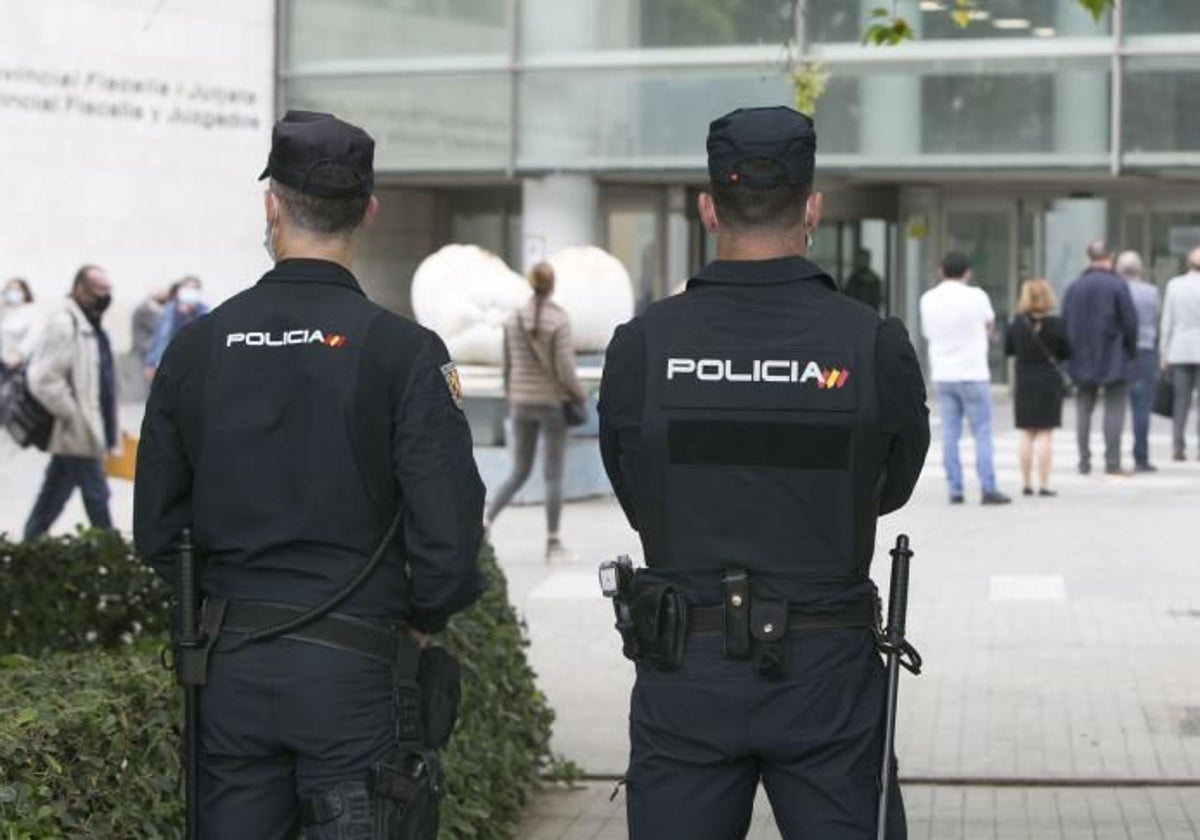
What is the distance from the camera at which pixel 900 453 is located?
4309mm

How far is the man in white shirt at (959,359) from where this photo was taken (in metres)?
16.9

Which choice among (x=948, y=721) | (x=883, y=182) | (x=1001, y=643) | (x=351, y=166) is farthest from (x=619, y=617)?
(x=883, y=182)

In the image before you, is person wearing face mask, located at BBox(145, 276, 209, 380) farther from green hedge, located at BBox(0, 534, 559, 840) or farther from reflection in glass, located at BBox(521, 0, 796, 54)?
green hedge, located at BBox(0, 534, 559, 840)

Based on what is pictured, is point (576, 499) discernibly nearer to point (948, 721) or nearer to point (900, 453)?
point (948, 721)

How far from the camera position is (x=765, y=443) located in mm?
4211

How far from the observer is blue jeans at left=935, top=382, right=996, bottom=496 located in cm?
1692

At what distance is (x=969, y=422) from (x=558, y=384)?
4.09 m

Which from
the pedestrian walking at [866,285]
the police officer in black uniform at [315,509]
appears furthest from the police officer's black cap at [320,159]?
the pedestrian walking at [866,285]

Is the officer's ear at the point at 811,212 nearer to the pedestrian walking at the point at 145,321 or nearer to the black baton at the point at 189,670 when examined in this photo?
the black baton at the point at 189,670

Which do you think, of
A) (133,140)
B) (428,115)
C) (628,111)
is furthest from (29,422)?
(428,115)

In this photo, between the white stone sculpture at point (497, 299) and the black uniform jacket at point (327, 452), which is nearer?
the black uniform jacket at point (327, 452)

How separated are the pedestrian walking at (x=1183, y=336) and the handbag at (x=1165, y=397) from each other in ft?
0.14

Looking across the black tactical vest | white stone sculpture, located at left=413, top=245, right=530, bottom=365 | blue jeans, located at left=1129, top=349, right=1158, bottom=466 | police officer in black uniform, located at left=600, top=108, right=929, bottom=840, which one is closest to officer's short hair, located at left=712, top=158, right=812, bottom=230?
police officer in black uniform, located at left=600, top=108, right=929, bottom=840

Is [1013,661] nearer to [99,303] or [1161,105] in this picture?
[99,303]
